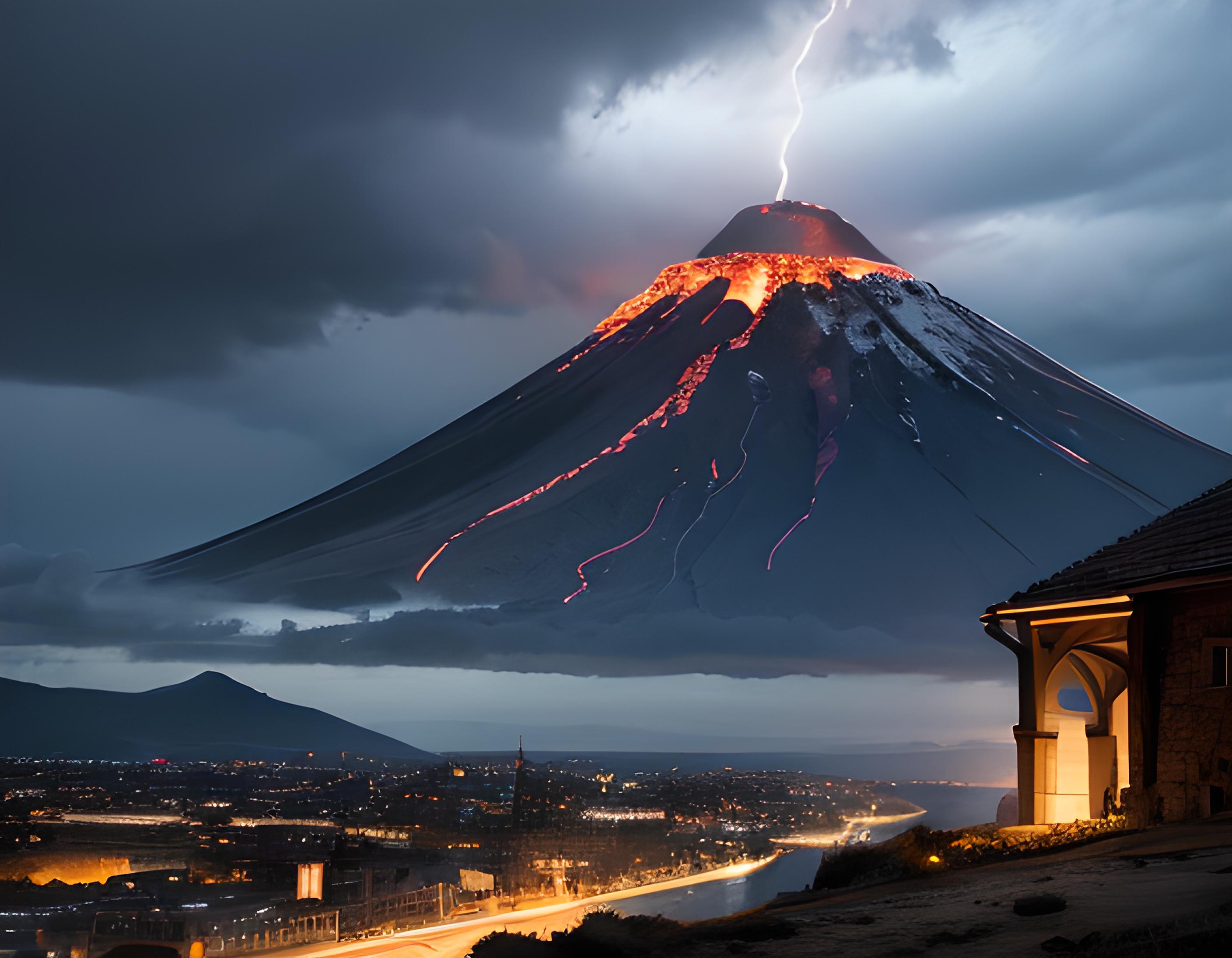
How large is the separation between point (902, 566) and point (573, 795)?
9030 millimetres

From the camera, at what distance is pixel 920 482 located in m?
29.2

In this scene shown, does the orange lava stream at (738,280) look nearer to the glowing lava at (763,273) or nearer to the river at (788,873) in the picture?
the glowing lava at (763,273)

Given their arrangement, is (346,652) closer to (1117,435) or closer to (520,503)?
(520,503)

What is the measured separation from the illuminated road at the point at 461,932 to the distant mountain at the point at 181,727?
12.7 metres

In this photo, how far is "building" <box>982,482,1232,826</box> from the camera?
36.3ft

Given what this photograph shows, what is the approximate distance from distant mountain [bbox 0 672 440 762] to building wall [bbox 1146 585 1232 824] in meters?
20.3

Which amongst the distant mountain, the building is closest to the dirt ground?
the building

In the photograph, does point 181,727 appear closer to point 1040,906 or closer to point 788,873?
point 788,873

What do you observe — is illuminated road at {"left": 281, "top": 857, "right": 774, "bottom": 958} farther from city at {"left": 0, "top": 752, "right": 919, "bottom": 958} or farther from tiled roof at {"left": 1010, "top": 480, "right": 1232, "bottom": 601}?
tiled roof at {"left": 1010, "top": 480, "right": 1232, "bottom": 601}

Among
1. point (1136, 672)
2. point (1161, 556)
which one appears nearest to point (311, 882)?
point (1136, 672)

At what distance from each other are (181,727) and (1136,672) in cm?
2629

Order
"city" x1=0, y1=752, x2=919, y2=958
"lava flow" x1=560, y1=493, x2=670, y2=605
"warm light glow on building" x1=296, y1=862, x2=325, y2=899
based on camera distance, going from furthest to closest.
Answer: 1. "lava flow" x1=560, y1=493, x2=670, y2=605
2. "warm light glow on building" x1=296, y1=862, x2=325, y2=899
3. "city" x1=0, y1=752, x2=919, y2=958

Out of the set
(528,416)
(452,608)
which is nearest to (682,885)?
(452,608)

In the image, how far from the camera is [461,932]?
50.1ft
